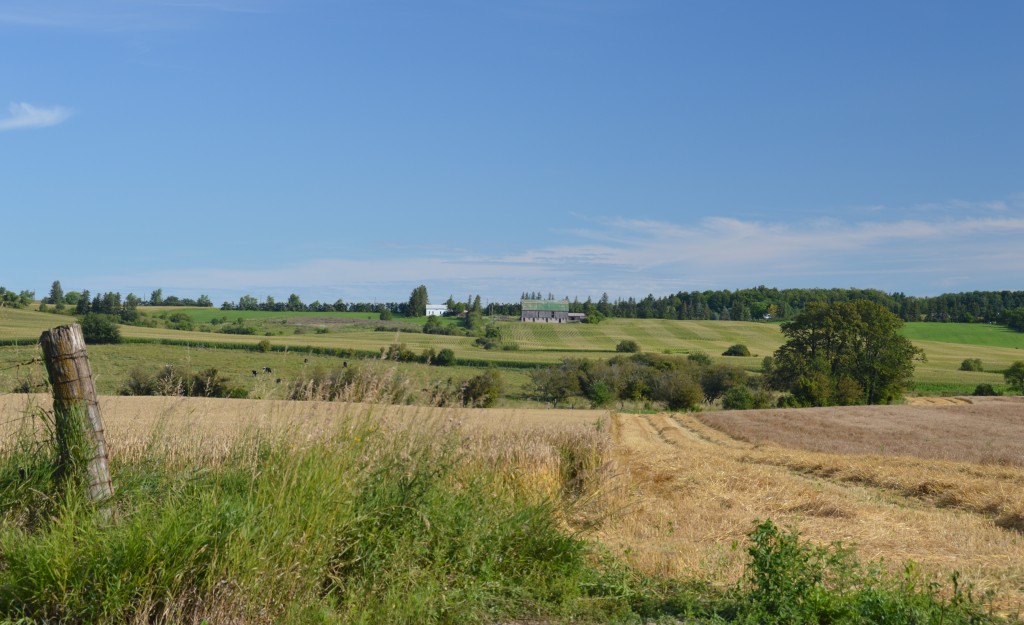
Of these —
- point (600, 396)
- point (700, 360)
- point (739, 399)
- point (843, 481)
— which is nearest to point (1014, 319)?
point (700, 360)

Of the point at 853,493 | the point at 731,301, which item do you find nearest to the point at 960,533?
the point at 853,493

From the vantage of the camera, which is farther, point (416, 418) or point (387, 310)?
point (387, 310)

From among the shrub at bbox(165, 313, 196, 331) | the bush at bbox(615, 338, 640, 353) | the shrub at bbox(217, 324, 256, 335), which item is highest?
the shrub at bbox(165, 313, 196, 331)

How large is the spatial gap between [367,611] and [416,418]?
256 cm

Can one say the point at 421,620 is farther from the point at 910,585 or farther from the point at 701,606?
the point at 910,585

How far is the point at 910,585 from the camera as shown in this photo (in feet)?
19.6

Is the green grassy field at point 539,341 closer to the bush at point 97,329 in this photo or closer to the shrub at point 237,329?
the shrub at point 237,329

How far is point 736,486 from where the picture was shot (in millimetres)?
14844

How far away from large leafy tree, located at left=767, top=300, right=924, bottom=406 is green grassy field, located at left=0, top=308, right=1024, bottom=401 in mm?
10679

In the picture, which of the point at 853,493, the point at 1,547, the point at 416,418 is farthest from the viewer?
the point at 853,493

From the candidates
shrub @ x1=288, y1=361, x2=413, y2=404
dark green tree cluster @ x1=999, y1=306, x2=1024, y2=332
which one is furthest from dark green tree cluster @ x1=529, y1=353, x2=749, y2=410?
dark green tree cluster @ x1=999, y1=306, x2=1024, y2=332

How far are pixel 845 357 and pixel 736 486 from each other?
49.3 meters

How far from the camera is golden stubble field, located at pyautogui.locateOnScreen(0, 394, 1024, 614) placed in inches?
294

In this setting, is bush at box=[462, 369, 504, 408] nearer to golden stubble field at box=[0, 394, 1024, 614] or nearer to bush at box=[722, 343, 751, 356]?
golden stubble field at box=[0, 394, 1024, 614]
